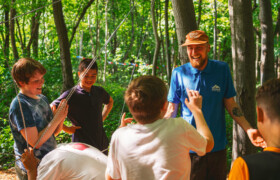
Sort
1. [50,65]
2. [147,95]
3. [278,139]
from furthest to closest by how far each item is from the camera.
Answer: [50,65], [147,95], [278,139]

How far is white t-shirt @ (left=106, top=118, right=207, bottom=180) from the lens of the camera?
134cm

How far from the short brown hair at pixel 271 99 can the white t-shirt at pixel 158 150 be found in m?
0.38

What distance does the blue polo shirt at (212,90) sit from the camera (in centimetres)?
222

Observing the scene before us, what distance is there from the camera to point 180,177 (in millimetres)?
1368

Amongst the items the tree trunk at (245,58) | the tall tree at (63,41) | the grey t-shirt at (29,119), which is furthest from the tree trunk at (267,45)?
the grey t-shirt at (29,119)

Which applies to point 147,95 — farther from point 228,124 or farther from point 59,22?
point 228,124

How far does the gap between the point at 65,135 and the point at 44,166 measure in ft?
A: 16.6

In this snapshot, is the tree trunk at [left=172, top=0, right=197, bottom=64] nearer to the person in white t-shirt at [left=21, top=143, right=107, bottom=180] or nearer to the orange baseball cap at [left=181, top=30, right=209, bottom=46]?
the orange baseball cap at [left=181, top=30, right=209, bottom=46]

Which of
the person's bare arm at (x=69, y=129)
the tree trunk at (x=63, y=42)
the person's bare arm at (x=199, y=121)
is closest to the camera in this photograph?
the person's bare arm at (x=199, y=121)

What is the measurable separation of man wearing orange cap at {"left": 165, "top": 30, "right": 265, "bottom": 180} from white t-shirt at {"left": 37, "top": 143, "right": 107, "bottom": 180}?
0.88m

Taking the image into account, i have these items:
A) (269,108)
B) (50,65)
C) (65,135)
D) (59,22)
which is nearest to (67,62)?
Answer: (59,22)

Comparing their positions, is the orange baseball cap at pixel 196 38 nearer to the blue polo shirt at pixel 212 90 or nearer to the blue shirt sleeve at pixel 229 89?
the blue polo shirt at pixel 212 90

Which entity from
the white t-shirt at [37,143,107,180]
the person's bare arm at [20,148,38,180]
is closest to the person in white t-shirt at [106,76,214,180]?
the white t-shirt at [37,143,107,180]

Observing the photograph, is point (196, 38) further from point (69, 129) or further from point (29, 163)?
point (29, 163)
